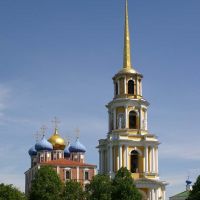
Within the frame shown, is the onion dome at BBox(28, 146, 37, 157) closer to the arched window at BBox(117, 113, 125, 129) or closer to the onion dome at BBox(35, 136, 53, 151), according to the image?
the onion dome at BBox(35, 136, 53, 151)

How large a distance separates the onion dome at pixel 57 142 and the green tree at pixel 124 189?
131 ft

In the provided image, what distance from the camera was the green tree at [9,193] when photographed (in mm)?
58053

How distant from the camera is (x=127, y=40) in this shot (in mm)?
71188

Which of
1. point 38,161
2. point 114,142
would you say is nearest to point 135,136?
point 114,142

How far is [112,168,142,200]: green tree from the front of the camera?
55.0 metres

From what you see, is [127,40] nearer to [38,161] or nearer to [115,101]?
[115,101]

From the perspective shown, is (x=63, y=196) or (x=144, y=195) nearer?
(x=63, y=196)

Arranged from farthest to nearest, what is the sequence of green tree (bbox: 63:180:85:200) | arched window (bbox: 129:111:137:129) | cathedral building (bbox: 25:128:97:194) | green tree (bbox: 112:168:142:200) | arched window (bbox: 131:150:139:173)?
cathedral building (bbox: 25:128:97:194) < arched window (bbox: 129:111:137:129) < arched window (bbox: 131:150:139:173) < green tree (bbox: 63:180:85:200) < green tree (bbox: 112:168:142:200)

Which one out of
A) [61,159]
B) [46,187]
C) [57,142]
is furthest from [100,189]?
[57,142]

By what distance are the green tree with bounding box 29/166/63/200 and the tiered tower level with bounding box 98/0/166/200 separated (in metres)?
8.66

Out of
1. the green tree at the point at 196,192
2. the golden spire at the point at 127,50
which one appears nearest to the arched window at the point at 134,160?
the golden spire at the point at 127,50

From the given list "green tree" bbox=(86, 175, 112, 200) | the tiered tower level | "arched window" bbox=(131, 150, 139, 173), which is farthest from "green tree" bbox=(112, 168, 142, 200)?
"arched window" bbox=(131, 150, 139, 173)

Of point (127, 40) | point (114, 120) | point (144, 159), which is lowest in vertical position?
point (144, 159)

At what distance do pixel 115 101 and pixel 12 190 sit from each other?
15341 millimetres
